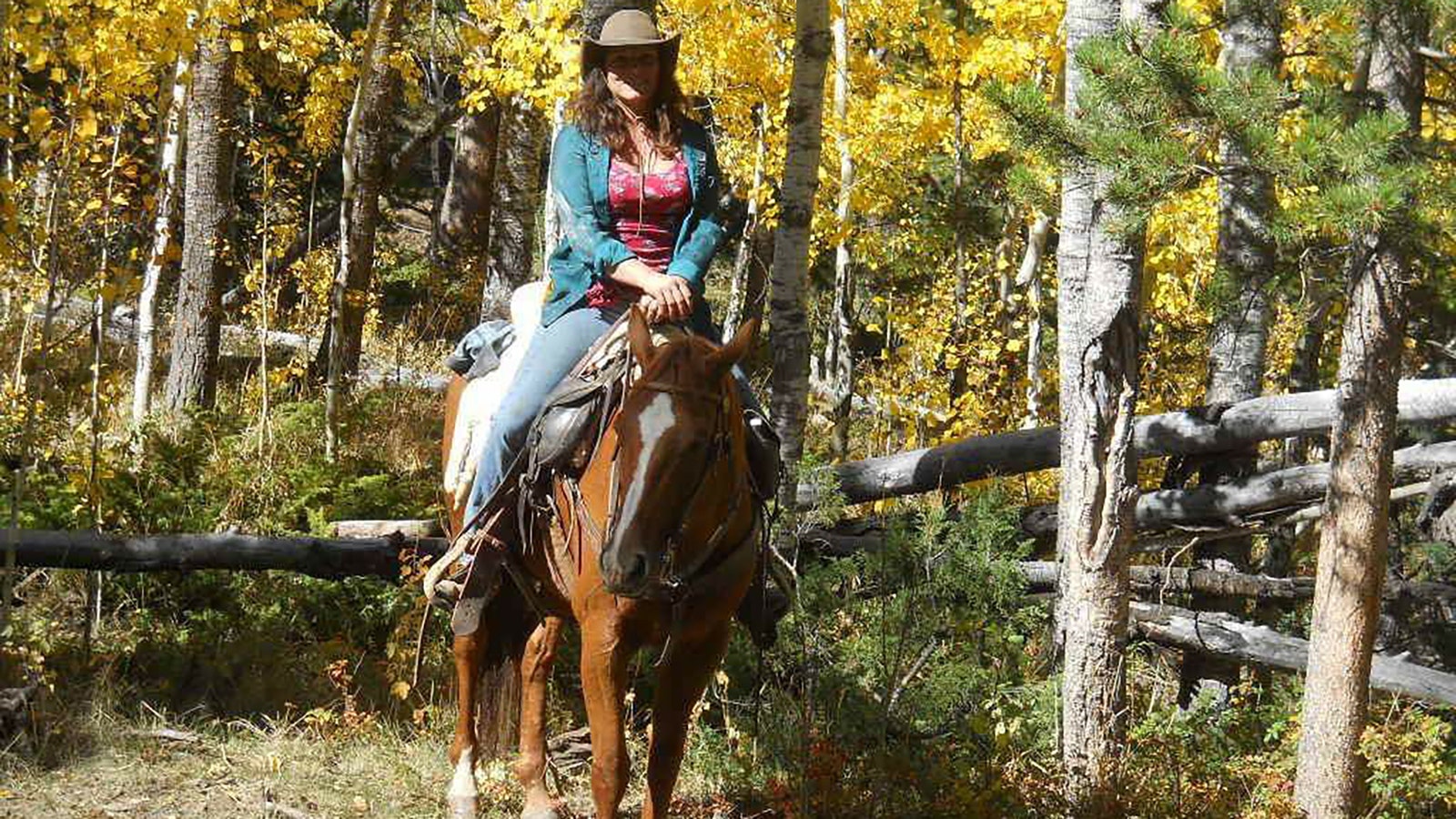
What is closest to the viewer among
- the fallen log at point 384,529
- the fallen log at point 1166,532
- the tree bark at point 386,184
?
the fallen log at point 1166,532

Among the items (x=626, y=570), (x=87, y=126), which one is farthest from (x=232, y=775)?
(x=626, y=570)

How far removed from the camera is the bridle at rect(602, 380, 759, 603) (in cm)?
499

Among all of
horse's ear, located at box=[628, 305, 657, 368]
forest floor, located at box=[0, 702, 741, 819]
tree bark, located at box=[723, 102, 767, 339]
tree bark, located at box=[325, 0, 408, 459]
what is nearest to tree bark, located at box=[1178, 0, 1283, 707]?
horse's ear, located at box=[628, 305, 657, 368]

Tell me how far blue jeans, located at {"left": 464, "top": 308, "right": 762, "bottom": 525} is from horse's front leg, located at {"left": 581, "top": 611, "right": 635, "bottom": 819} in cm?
91

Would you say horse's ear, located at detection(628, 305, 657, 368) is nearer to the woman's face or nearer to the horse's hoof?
the woman's face

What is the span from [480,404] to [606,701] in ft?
6.09

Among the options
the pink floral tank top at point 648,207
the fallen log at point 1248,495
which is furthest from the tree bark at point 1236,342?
the pink floral tank top at point 648,207

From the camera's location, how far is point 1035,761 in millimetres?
6660

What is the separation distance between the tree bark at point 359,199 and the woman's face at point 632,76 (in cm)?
553

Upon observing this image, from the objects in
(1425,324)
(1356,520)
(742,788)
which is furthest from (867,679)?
(1425,324)

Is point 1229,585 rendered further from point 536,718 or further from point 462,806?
point 462,806

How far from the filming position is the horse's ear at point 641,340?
5.09m

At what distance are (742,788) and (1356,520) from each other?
112 inches

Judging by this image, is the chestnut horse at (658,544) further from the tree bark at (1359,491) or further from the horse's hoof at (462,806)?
the tree bark at (1359,491)
